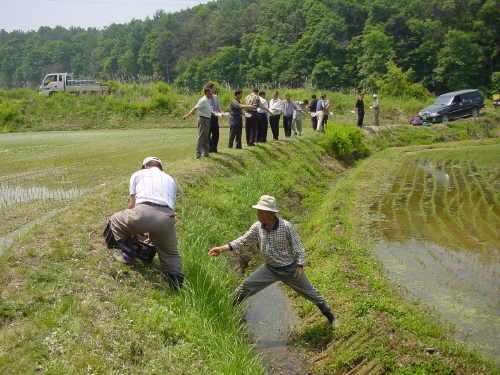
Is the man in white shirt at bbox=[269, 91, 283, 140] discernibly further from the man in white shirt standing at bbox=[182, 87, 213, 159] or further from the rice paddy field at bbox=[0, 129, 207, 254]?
the man in white shirt standing at bbox=[182, 87, 213, 159]

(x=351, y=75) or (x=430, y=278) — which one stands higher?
(x=351, y=75)

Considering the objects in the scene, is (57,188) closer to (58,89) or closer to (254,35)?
(58,89)

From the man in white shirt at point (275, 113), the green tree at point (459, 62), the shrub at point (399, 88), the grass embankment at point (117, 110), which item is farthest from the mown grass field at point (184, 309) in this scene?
the green tree at point (459, 62)

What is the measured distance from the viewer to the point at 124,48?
101 m

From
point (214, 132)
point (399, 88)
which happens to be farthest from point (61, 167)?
point (399, 88)

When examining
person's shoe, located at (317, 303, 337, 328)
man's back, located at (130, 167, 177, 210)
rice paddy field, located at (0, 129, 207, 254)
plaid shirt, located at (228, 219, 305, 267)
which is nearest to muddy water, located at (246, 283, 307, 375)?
person's shoe, located at (317, 303, 337, 328)

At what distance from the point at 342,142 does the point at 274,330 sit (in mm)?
13184

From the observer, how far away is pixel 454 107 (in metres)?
25.6

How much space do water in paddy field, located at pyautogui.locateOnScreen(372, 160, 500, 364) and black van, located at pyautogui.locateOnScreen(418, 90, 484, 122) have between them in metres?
12.1

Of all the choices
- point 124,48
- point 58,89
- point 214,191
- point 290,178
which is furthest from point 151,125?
point 124,48

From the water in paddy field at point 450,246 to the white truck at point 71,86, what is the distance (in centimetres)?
2523

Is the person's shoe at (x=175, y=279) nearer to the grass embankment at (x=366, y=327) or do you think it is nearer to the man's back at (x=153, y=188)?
the man's back at (x=153, y=188)

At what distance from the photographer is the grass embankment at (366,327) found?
15.0 feet

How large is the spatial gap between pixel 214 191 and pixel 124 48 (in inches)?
3916
